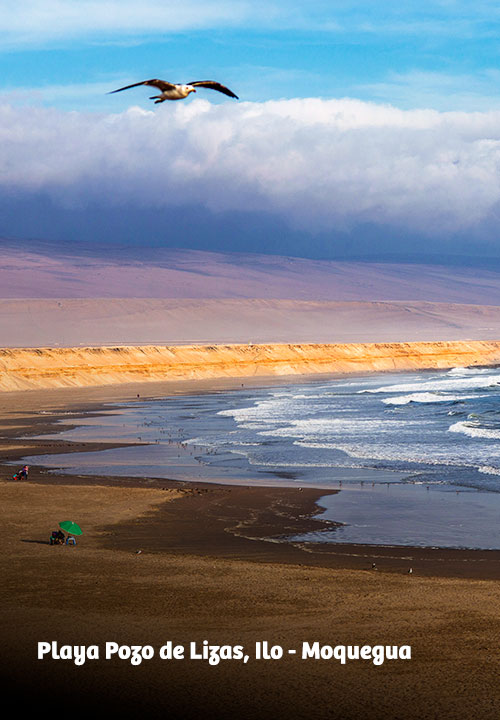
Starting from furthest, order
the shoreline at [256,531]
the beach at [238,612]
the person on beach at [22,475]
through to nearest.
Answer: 1. the person on beach at [22,475]
2. the shoreline at [256,531]
3. the beach at [238,612]

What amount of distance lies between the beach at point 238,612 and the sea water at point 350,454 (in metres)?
2.13

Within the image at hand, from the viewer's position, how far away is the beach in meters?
10.1

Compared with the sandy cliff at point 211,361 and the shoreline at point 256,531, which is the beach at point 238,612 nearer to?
the shoreline at point 256,531

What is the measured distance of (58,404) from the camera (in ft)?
202

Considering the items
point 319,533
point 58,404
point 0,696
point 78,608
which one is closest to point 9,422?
point 58,404

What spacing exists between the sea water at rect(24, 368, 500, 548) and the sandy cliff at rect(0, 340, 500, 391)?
2291 centimetres

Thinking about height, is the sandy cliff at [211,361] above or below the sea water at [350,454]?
above

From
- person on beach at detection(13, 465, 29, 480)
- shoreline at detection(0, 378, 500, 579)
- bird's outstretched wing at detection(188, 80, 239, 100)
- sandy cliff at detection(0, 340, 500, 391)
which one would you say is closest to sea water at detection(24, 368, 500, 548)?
shoreline at detection(0, 378, 500, 579)

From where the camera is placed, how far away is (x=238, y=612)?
13.1m

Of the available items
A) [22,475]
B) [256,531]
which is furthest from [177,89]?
[22,475]

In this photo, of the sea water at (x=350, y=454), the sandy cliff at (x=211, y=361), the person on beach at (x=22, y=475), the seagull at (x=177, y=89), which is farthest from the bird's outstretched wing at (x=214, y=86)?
the sandy cliff at (x=211, y=361)

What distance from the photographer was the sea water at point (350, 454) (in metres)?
21.2

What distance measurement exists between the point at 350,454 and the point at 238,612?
19984 millimetres

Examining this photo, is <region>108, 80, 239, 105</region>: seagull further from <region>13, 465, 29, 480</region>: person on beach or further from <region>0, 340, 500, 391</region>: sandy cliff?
<region>0, 340, 500, 391</region>: sandy cliff
